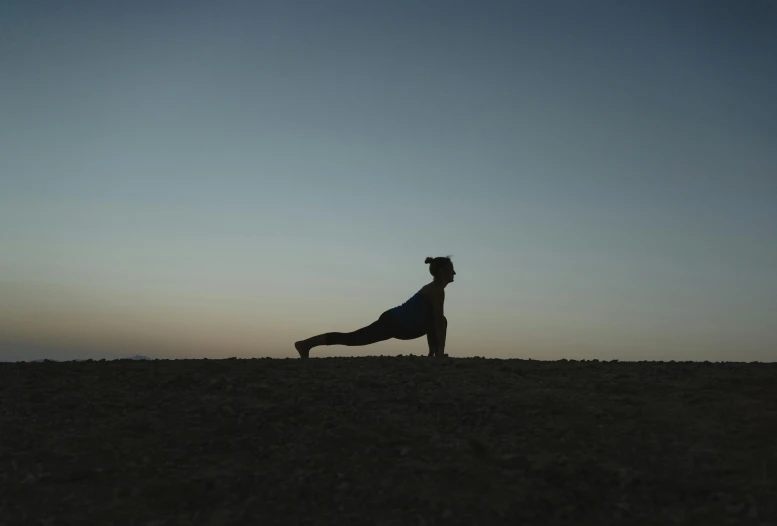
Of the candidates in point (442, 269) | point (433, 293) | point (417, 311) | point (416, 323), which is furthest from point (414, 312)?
point (442, 269)

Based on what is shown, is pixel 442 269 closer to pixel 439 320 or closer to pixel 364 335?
pixel 439 320

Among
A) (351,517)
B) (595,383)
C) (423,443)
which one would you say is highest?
(595,383)

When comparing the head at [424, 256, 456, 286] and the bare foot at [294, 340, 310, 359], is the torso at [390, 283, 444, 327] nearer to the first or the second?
the head at [424, 256, 456, 286]

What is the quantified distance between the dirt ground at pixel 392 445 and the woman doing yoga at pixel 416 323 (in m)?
2.58

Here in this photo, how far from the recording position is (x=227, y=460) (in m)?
7.12

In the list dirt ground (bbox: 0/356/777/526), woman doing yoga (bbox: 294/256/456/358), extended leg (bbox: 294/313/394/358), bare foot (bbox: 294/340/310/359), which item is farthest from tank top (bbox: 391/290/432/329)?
dirt ground (bbox: 0/356/777/526)

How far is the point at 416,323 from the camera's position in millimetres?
12883

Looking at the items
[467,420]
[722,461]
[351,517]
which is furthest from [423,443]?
[722,461]

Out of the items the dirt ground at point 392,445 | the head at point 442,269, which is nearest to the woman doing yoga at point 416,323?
the head at point 442,269

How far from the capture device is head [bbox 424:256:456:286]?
1284 cm

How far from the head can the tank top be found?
44 centimetres

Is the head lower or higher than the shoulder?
higher

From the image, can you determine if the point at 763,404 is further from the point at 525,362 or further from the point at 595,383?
the point at 525,362

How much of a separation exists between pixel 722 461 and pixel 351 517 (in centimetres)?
337
